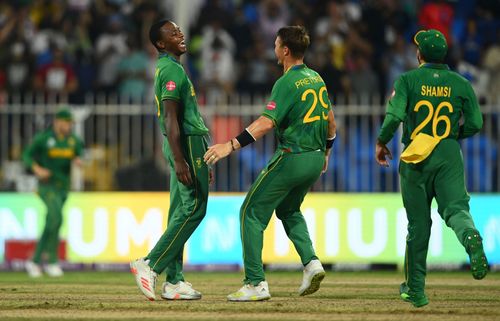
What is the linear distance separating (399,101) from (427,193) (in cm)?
81

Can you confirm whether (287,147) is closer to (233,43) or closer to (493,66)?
(493,66)

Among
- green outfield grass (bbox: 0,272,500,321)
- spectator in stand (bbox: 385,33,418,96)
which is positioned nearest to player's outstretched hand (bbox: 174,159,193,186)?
green outfield grass (bbox: 0,272,500,321)

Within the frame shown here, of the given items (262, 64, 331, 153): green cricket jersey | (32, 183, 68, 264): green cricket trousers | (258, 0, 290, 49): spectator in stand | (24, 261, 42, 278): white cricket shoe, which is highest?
(258, 0, 290, 49): spectator in stand

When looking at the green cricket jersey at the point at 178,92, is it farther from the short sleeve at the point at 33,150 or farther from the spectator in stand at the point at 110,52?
the spectator in stand at the point at 110,52

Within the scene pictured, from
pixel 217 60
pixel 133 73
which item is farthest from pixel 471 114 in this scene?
pixel 133 73

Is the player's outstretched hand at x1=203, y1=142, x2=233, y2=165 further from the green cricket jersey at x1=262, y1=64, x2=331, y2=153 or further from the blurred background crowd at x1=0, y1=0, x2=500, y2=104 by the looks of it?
the blurred background crowd at x1=0, y1=0, x2=500, y2=104

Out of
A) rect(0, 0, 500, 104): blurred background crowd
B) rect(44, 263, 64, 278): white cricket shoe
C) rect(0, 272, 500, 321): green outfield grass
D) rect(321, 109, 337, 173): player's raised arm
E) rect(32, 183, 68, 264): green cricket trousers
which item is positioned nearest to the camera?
rect(0, 272, 500, 321): green outfield grass

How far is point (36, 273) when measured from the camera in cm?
1648

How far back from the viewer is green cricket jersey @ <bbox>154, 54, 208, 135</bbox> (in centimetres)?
1055

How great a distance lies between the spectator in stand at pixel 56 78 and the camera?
66.1 feet

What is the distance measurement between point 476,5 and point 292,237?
11105 mm

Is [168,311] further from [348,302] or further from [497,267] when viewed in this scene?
[497,267]

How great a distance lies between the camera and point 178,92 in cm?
1055

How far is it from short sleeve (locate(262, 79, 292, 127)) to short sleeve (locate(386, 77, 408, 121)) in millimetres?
966
